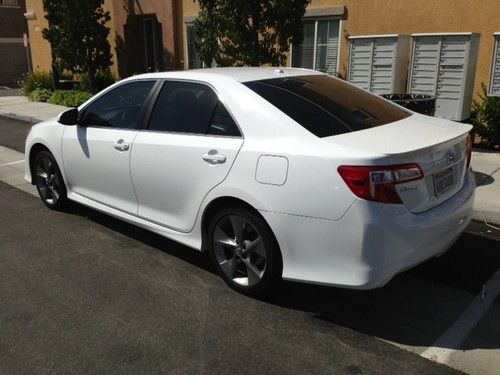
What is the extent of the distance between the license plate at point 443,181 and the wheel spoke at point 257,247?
3.87 ft

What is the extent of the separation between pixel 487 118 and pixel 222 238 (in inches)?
247

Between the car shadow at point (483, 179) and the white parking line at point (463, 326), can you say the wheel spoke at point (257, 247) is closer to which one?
the white parking line at point (463, 326)

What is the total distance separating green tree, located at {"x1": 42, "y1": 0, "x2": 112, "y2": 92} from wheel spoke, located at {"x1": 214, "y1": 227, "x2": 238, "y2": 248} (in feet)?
43.4

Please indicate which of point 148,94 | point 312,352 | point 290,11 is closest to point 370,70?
point 290,11

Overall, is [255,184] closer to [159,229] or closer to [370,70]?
[159,229]

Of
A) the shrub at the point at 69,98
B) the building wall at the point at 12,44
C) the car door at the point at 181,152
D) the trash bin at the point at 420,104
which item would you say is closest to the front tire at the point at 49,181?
the car door at the point at 181,152

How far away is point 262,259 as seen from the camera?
358 cm

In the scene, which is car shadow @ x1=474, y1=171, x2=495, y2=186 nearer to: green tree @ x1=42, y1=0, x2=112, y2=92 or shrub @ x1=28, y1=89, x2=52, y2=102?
green tree @ x1=42, y1=0, x2=112, y2=92

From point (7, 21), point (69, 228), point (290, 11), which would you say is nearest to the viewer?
point (69, 228)

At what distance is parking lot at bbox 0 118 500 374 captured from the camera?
2998mm

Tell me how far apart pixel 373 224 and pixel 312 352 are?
852 millimetres

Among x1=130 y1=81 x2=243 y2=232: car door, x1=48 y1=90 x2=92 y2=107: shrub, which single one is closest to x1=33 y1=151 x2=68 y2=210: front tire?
x1=130 y1=81 x2=243 y2=232: car door

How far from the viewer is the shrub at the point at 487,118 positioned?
27.0 ft

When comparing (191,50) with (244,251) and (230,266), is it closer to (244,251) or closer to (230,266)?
(230,266)
